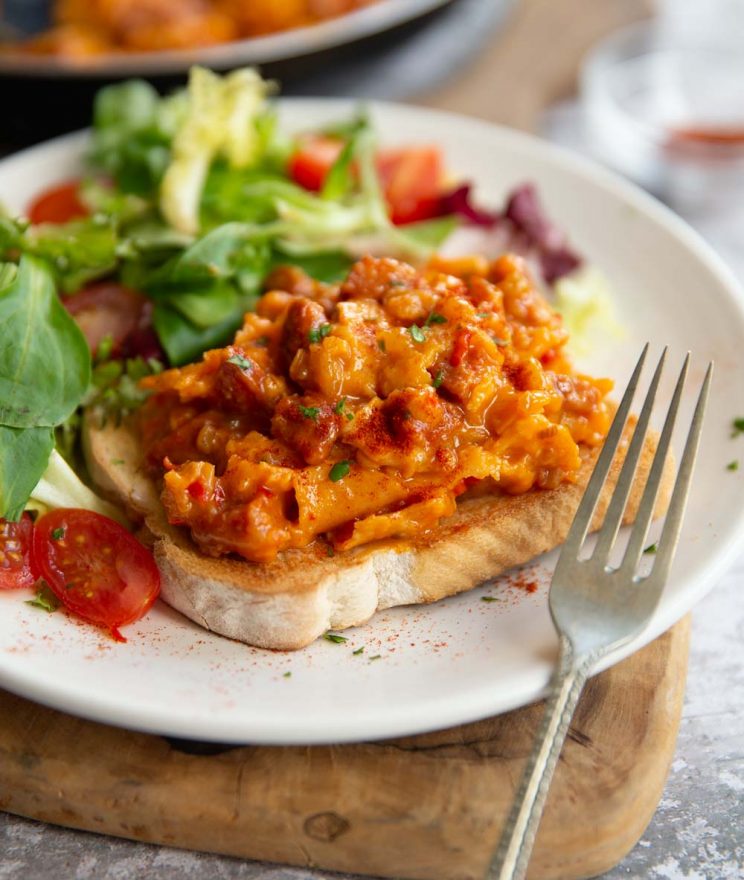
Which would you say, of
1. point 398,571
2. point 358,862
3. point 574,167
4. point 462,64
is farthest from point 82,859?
point 462,64

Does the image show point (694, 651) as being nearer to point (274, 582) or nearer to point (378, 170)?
point (274, 582)

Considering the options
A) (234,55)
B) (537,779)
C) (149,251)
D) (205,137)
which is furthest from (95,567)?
(234,55)

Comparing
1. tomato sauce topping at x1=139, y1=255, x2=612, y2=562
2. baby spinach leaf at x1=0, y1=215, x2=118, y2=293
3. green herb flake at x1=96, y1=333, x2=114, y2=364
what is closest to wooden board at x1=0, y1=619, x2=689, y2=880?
tomato sauce topping at x1=139, y1=255, x2=612, y2=562

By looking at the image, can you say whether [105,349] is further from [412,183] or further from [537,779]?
[537,779]

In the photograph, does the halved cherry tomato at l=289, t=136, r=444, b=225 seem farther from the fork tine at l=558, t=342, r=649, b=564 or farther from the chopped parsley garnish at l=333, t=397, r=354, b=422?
the chopped parsley garnish at l=333, t=397, r=354, b=422

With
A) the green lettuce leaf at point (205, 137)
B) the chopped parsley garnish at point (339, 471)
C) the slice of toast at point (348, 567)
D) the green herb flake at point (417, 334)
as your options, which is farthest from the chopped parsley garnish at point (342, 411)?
the green lettuce leaf at point (205, 137)

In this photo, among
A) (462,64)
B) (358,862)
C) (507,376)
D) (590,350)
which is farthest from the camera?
(462,64)
